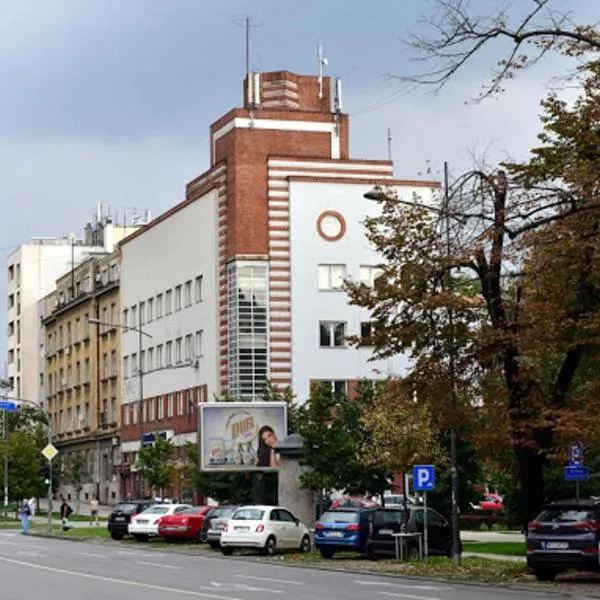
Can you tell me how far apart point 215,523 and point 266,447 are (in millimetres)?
8834

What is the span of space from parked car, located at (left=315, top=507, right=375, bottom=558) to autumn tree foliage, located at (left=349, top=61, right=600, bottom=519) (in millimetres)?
7503

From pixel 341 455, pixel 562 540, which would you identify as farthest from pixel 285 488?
pixel 562 540

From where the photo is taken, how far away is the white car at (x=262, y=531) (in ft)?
149

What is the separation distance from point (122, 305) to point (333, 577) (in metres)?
Answer: 73.1

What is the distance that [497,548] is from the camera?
47.7m

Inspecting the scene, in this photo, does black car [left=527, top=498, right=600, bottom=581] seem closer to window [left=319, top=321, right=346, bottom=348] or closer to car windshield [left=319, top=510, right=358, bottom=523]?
car windshield [left=319, top=510, right=358, bottom=523]

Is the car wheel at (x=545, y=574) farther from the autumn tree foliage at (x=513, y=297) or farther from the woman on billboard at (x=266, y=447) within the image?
the woman on billboard at (x=266, y=447)

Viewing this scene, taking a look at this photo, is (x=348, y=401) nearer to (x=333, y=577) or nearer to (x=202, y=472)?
(x=202, y=472)

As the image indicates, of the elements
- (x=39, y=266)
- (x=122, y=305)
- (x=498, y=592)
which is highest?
(x=39, y=266)

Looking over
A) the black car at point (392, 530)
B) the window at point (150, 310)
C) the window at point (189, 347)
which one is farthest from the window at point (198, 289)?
the black car at point (392, 530)

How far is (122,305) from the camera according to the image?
348 ft

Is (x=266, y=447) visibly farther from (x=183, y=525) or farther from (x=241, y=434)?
(x=183, y=525)

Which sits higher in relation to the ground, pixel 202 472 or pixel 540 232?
pixel 540 232

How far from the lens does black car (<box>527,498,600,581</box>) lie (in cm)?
3147
